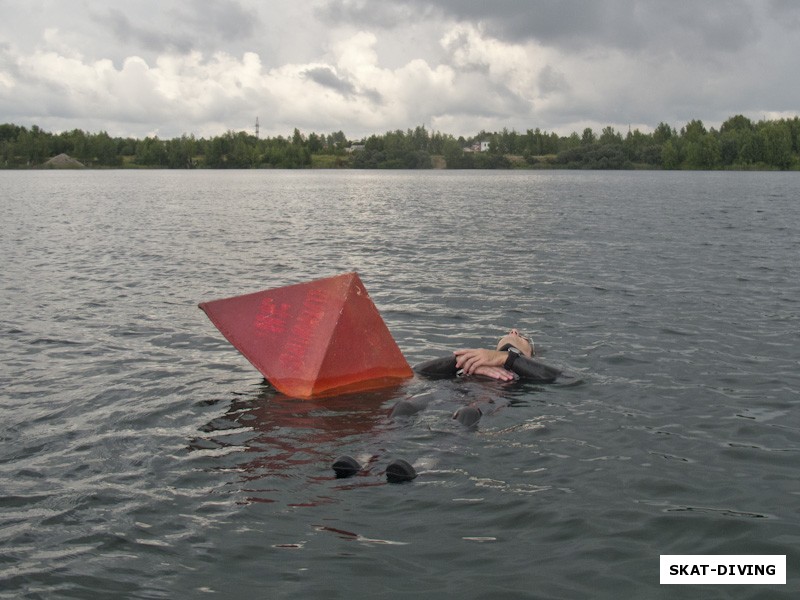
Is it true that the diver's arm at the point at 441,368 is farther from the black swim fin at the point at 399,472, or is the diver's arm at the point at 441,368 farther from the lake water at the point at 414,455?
the black swim fin at the point at 399,472

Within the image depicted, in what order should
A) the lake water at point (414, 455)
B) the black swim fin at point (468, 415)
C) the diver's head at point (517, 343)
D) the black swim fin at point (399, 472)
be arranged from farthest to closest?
the diver's head at point (517, 343)
the black swim fin at point (468, 415)
the black swim fin at point (399, 472)
the lake water at point (414, 455)

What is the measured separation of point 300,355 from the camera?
1195 cm

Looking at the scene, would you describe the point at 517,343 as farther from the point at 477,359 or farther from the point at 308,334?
the point at 308,334

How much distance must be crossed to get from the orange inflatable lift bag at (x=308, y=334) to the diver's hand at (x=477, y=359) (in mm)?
1326

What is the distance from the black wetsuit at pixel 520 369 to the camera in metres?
12.6

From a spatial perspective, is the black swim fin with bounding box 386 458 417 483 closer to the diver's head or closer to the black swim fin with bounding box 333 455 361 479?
the black swim fin with bounding box 333 455 361 479

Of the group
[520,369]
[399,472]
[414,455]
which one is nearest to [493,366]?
[520,369]

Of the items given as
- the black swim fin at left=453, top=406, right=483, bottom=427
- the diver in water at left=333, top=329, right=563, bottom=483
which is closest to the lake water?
the black swim fin at left=453, top=406, right=483, bottom=427

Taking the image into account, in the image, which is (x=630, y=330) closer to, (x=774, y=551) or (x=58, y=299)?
(x=774, y=551)

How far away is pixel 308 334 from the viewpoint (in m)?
12.1

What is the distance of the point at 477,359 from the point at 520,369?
2.41 feet

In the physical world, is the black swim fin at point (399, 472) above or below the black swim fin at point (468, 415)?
below

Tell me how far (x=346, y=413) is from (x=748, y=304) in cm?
1308

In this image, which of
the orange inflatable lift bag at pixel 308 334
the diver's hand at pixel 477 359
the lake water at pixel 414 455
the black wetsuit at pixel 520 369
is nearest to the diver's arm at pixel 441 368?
the black wetsuit at pixel 520 369
